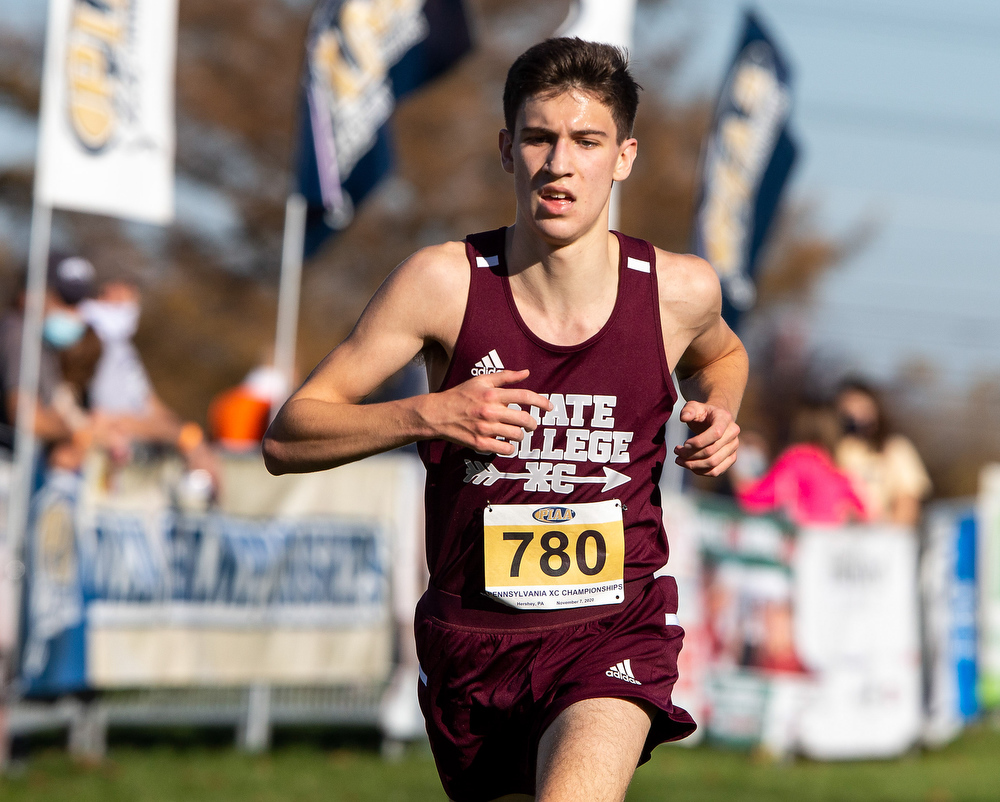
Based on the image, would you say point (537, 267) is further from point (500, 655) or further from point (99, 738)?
point (99, 738)

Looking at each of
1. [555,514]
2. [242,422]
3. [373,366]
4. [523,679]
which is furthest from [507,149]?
[242,422]

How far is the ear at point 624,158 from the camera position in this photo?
3832mm

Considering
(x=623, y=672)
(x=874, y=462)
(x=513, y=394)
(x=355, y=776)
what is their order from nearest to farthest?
(x=513, y=394), (x=623, y=672), (x=355, y=776), (x=874, y=462)

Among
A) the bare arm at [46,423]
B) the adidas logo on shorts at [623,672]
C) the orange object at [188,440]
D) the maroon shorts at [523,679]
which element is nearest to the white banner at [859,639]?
the orange object at [188,440]

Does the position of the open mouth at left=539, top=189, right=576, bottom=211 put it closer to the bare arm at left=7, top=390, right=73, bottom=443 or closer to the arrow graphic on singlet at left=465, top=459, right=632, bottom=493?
the arrow graphic on singlet at left=465, top=459, right=632, bottom=493

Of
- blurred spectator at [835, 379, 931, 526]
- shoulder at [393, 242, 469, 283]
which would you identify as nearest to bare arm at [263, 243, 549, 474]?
shoulder at [393, 242, 469, 283]

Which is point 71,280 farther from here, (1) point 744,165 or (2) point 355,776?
(1) point 744,165

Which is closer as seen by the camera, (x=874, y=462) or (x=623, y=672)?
(x=623, y=672)

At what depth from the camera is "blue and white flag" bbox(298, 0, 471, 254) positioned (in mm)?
9641

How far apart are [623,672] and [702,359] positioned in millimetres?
1028

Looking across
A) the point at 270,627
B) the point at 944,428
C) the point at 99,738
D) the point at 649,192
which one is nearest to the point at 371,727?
the point at 270,627

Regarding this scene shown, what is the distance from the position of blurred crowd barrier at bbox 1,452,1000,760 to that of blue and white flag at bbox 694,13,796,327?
208 cm

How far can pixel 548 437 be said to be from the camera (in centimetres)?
373

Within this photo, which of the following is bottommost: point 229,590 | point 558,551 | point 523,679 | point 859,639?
point 859,639
